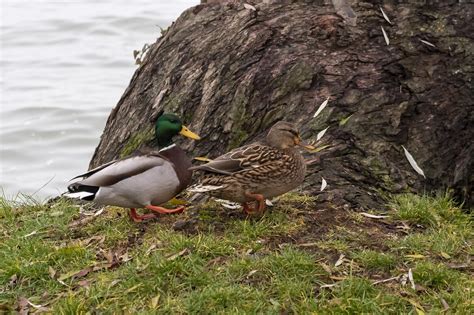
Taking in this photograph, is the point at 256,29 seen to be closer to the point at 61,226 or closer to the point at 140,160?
the point at 140,160

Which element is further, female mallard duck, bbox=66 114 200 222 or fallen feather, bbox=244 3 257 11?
fallen feather, bbox=244 3 257 11

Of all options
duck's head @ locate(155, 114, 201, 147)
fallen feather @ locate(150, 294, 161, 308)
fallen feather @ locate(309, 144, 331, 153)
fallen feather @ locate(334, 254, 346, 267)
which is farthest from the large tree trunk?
fallen feather @ locate(150, 294, 161, 308)

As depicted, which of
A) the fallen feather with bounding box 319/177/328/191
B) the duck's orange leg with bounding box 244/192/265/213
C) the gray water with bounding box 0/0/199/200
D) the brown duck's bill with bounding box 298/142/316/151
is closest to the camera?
the duck's orange leg with bounding box 244/192/265/213

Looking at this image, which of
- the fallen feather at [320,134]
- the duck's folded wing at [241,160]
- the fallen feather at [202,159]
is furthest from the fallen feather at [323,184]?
the fallen feather at [202,159]

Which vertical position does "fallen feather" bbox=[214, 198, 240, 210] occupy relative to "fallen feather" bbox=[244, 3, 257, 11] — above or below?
below

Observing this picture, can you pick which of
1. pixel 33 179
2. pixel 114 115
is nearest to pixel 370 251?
pixel 114 115

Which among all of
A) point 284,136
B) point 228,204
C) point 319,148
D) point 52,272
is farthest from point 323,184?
point 52,272

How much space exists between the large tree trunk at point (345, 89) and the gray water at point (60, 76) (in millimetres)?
5692

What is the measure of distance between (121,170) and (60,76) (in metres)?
11.3

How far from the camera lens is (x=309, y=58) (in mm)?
7520

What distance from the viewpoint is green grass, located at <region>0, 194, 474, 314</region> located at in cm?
541

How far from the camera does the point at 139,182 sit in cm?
644

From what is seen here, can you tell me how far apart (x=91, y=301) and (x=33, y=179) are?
8914 millimetres

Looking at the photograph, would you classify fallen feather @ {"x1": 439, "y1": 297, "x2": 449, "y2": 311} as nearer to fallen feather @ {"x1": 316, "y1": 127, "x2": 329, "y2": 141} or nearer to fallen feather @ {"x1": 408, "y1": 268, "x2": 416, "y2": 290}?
fallen feather @ {"x1": 408, "y1": 268, "x2": 416, "y2": 290}
